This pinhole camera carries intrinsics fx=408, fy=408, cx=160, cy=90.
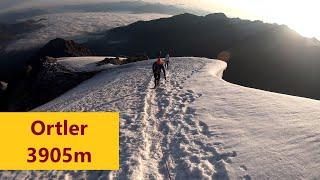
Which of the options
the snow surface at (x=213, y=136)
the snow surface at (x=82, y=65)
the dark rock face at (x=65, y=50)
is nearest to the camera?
the snow surface at (x=213, y=136)

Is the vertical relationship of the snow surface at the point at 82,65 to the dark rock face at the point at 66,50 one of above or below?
above

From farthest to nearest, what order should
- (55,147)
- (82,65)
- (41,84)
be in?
1. (82,65)
2. (41,84)
3. (55,147)

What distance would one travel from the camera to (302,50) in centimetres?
8312

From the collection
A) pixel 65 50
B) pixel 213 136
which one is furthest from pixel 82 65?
pixel 65 50

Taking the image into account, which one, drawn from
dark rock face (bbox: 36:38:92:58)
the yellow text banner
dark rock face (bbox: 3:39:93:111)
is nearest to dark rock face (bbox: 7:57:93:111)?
dark rock face (bbox: 3:39:93:111)

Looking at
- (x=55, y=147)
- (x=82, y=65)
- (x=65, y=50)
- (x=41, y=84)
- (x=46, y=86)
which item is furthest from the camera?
(x=65, y=50)

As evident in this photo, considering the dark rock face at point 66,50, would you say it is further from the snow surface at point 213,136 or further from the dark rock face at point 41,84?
A: the snow surface at point 213,136

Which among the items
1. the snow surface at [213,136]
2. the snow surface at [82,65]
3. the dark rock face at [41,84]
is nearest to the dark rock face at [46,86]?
the dark rock face at [41,84]

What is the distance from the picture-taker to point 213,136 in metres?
15.6

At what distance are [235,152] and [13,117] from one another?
30.6 ft

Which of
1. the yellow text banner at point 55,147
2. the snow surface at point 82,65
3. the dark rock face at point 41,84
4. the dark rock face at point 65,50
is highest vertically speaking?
the yellow text banner at point 55,147

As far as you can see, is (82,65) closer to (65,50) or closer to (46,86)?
(46,86)

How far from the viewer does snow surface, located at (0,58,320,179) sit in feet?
40.6

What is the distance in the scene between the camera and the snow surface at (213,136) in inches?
488
